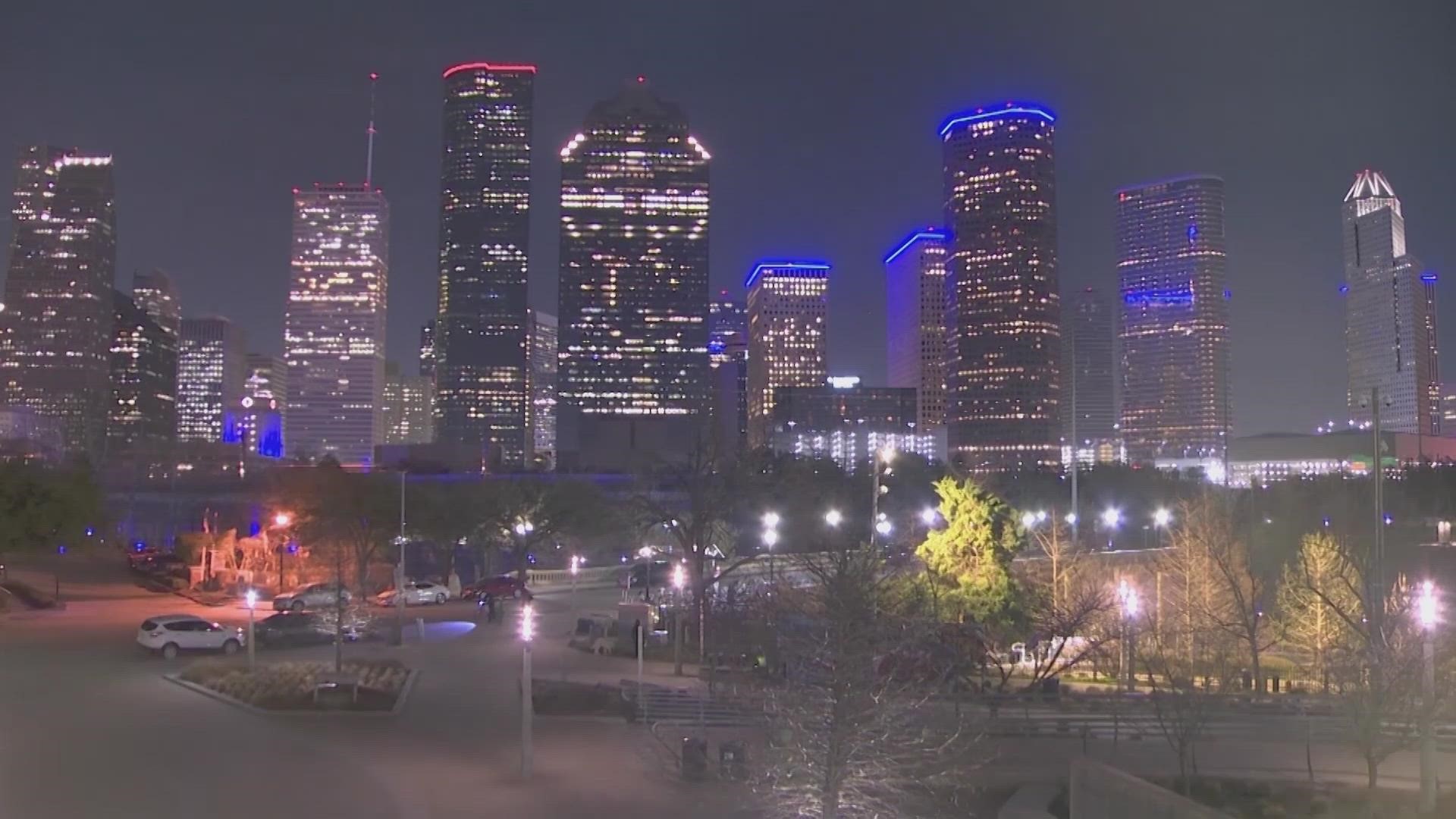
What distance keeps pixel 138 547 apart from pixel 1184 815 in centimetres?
8515

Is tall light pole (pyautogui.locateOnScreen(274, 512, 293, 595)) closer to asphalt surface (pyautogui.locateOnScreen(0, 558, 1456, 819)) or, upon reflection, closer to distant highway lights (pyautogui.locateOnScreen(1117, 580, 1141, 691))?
asphalt surface (pyautogui.locateOnScreen(0, 558, 1456, 819))

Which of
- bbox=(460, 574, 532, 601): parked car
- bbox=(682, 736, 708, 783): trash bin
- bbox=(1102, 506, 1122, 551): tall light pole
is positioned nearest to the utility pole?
bbox=(682, 736, 708, 783): trash bin

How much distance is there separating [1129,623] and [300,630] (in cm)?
2572

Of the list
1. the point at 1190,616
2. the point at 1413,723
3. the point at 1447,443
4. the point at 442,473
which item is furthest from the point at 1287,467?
the point at 1413,723

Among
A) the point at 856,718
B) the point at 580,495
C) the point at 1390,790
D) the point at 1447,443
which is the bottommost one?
the point at 1390,790

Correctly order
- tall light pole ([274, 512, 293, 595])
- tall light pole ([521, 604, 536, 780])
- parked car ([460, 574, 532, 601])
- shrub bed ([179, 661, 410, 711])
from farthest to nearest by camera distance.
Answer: tall light pole ([274, 512, 293, 595]) → parked car ([460, 574, 532, 601]) → shrub bed ([179, 661, 410, 711]) → tall light pole ([521, 604, 536, 780])

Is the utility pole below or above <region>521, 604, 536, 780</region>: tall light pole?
above

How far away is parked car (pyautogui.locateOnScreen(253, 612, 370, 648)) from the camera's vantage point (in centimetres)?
3562

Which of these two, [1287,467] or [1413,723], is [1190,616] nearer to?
[1413,723]

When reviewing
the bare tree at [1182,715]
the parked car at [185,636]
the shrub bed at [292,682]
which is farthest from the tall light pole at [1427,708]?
the parked car at [185,636]

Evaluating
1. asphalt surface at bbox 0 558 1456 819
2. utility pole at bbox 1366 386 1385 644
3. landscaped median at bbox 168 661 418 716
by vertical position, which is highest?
utility pole at bbox 1366 386 1385 644

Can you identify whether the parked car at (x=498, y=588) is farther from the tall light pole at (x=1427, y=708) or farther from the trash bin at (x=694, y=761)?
the tall light pole at (x=1427, y=708)

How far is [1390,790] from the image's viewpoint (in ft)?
64.4

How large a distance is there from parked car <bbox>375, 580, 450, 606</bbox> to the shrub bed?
1699cm
